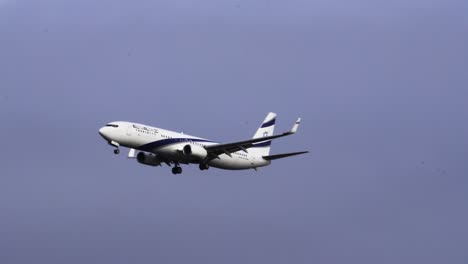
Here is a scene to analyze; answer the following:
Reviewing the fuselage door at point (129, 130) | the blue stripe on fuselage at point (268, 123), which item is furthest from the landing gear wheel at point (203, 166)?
the blue stripe on fuselage at point (268, 123)

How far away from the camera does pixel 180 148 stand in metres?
107

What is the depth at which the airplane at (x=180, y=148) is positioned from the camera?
10500cm

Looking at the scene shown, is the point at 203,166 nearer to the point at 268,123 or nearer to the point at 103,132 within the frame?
the point at 103,132

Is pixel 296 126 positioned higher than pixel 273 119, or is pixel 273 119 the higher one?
pixel 273 119

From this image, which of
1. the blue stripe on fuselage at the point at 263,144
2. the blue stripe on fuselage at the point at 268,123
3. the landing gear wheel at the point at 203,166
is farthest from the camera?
the blue stripe on fuselage at the point at 268,123

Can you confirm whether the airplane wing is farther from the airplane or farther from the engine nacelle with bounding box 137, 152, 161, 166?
the engine nacelle with bounding box 137, 152, 161, 166

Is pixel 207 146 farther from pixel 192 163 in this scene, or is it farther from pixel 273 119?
pixel 273 119

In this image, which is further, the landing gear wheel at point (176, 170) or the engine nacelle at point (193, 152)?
the landing gear wheel at point (176, 170)

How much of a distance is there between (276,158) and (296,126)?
448 inches

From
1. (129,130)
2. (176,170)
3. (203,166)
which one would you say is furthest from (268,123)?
(129,130)

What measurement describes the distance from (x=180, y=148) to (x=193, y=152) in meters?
1.29

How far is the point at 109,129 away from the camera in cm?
10500

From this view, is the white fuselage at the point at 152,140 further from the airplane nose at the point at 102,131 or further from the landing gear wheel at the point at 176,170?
the landing gear wheel at the point at 176,170

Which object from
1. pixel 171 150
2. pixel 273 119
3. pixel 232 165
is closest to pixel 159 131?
pixel 171 150
